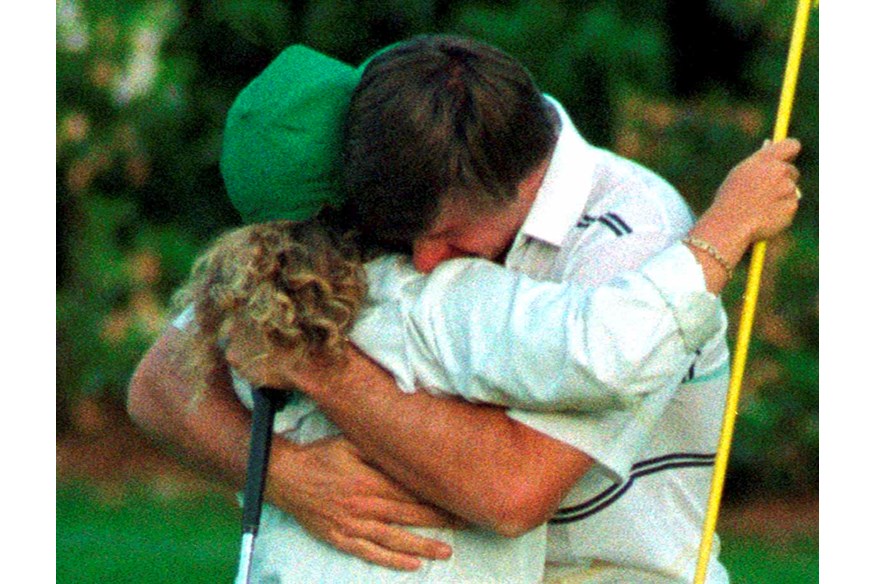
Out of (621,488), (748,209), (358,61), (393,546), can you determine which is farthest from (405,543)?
(358,61)

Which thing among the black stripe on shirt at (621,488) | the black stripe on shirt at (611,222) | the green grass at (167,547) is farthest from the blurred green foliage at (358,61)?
the black stripe on shirt at (611,222)

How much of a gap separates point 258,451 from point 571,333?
1.97 ft

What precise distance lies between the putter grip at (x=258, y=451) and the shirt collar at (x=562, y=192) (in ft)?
1.65

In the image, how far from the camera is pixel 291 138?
8.86 ft

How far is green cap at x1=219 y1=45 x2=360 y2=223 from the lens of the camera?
A: 2.71 metres

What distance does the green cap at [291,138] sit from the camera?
8.87 ft

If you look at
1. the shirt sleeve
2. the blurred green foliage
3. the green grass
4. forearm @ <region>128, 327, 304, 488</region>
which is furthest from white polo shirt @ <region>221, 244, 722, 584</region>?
the blurred green foliage

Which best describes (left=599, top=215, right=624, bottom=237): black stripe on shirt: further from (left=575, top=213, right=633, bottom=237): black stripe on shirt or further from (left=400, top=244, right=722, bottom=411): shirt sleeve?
(left=400, top=244, right=722, bottom=411): shirt sleeve

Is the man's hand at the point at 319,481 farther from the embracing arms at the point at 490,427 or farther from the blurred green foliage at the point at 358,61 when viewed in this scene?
the blurred green foliage at the point at 358,61

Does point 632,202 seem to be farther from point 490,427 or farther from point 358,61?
point 358,61

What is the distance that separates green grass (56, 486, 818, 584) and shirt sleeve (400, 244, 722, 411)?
162 inches

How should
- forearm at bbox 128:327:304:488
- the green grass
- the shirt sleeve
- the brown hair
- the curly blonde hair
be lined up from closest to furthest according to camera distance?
the shirt sleeve → the brown hair → the curly blonde hair → forearm at bbox 128:327:304:488 → the green grass

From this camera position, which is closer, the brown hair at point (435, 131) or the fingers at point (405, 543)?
the brown hair at point (435, 131)
